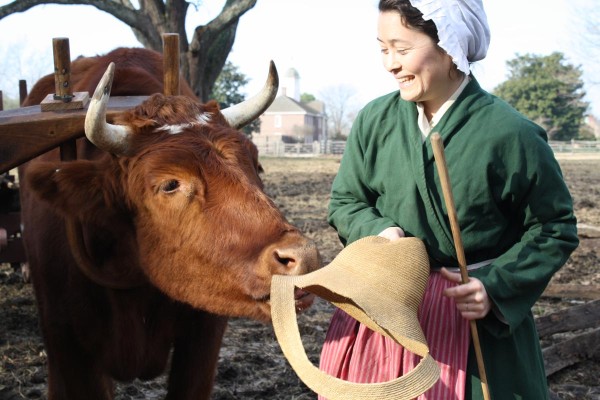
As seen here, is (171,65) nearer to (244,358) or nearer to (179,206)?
(179,206)

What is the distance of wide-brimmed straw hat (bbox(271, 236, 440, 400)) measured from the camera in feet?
6.29

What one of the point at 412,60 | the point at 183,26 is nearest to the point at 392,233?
the point at 412,60

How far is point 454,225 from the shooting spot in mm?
2143

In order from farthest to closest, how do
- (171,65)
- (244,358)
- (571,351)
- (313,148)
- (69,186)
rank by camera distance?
(313,148), (244,358), (571,351), (171,65), (69,186)

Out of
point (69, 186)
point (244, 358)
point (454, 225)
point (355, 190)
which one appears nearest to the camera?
point (454, 225)

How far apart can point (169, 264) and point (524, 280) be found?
1.40 meters

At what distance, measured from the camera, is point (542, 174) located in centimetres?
228

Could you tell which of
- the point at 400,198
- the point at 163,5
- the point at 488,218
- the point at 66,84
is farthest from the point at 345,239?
the point at 163,5

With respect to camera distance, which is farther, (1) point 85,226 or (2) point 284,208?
(2) point 284,208

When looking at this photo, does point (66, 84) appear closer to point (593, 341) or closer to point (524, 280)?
point (524, 280)

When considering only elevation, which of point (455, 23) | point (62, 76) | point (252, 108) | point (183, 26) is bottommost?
point (252, 108)

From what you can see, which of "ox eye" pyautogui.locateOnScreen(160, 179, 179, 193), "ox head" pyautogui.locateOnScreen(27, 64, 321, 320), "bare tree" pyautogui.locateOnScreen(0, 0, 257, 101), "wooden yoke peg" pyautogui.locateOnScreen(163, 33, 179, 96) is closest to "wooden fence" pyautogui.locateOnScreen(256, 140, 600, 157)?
"bare tree" pyautogui.locateOnScreen(0, 0, 257, 101)

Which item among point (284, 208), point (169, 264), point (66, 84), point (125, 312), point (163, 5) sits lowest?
point (284, 208)

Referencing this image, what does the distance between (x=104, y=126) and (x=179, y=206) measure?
1.42 feet
